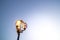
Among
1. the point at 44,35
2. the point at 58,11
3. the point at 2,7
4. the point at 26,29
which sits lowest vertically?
the point at 44,35

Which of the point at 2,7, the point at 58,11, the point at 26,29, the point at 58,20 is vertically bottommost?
the point at 26,29

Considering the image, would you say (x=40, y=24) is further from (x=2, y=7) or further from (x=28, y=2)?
(x=2, y=7)

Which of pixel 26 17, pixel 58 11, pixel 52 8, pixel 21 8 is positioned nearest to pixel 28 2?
pixel 21 8

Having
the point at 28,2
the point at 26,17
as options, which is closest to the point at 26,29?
the point at 26,17

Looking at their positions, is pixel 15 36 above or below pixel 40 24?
below

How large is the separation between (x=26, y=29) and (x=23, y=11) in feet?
1.17

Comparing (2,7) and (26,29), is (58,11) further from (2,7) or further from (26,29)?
(2,7)

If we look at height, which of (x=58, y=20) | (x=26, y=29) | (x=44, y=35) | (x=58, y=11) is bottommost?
(x=44, y=35)

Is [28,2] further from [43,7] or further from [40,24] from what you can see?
[40,24]

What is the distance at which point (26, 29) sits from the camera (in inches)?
74.0

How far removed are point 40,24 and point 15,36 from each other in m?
0.54

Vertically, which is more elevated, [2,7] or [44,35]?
[2,7]

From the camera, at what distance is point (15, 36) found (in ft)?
6.17

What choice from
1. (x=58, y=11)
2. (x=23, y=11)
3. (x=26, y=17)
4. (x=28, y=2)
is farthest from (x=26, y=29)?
(x=58, y=11)
